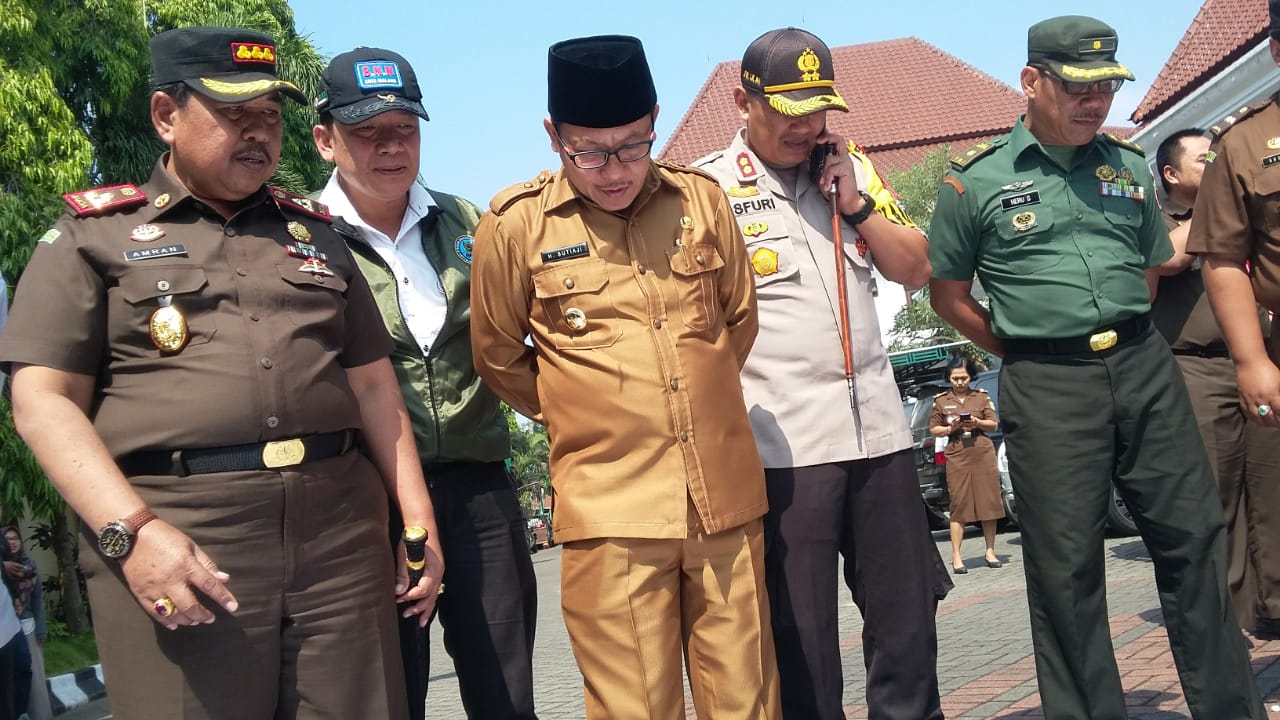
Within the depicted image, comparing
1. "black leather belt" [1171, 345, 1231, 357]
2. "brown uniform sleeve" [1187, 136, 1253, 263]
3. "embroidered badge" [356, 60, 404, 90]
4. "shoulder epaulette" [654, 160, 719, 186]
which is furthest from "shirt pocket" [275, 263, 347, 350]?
"black leather belt" [1171, 345, 1231, 357]

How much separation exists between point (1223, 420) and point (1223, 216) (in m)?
2.34

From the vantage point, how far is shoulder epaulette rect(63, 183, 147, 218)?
3244 mm

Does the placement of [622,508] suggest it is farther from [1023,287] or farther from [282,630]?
[1023,287]

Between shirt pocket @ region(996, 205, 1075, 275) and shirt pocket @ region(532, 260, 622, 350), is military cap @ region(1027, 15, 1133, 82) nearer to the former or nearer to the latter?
shirt pocket @ region(996, 205, 1075, 275)

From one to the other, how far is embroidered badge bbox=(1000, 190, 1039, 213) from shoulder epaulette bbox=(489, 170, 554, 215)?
1631 mm

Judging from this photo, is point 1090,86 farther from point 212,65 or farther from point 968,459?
point 968,459

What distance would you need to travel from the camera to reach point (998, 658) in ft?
22.4

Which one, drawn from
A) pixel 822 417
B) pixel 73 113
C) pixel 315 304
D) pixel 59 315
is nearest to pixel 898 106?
pixel 73 113

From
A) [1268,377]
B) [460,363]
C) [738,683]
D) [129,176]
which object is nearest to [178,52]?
[460,363]

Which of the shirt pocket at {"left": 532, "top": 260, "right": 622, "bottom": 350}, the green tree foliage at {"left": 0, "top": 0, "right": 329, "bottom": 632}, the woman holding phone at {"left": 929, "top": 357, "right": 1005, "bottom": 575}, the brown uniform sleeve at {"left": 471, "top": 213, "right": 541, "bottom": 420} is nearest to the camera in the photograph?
the shirt pocket at {"left": 532, "top": 260, "right": 622, "bottom": 350}

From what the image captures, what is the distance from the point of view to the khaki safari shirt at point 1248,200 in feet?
15.0

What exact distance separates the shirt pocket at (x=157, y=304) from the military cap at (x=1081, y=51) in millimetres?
2758

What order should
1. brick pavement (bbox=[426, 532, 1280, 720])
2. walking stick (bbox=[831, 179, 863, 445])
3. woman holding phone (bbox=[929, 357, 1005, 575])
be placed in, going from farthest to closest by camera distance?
woman holding phone (bbox=[929, 357, 1005, 575]), brick pavement (bbox=[426, 532, 1280, 720]), walking stick (bbox=[831, 179, 863, 445])

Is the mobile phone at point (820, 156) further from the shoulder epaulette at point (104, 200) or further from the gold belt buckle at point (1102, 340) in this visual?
the shoulder epaulette at point (104, 200)
